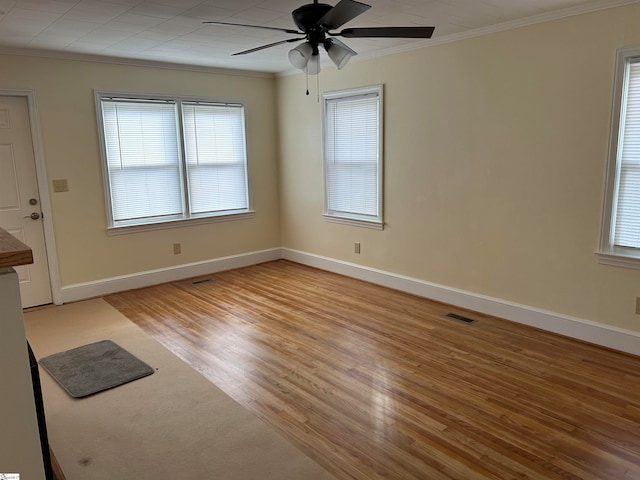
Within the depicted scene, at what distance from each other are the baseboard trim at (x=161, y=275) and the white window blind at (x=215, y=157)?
70 centimetres

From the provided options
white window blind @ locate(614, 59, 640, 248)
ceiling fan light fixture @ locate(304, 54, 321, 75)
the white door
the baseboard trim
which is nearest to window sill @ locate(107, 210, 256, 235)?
the baseboard trim

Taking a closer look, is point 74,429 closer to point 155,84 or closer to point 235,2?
point 235,2

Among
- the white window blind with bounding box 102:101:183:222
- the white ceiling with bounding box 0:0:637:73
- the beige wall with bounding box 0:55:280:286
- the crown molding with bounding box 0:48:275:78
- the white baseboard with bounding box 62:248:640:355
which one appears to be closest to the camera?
the white ceiling with bounding box 0:0:637:73

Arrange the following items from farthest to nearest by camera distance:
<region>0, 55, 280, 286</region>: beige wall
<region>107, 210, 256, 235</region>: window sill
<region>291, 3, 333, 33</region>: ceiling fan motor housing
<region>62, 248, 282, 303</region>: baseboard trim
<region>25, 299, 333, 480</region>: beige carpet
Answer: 1. <region>107, 210, 256, 235</region>: window sill
2. <region>62, 248, 282, 303</region>: baseboard trim
3. <region>0, 55, 280, 286</region>: beige wall
4. <region>291, 3, 333, 33</region>: ceiling fan motor housing
5. <region>25, 299, 333, 480</region>: beige carpet

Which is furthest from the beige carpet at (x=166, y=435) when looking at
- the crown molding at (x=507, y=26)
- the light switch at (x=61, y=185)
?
the crown molding at (x=507, y=26)

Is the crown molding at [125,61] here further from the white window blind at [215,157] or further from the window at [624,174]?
the window at [624,174]

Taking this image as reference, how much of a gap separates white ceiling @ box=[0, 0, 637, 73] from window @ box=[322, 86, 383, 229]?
68 centimetres

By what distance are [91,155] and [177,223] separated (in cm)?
123

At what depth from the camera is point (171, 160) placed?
18.3 ft

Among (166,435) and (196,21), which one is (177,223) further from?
(166,435)

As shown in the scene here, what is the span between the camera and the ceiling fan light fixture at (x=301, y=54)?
288 cm

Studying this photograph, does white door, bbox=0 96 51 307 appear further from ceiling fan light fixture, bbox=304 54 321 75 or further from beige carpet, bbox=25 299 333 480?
ceiling fan light fixture, bbox=304 54 321 75

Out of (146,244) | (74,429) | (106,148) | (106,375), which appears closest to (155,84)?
(106,148)

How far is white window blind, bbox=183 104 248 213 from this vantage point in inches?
226
